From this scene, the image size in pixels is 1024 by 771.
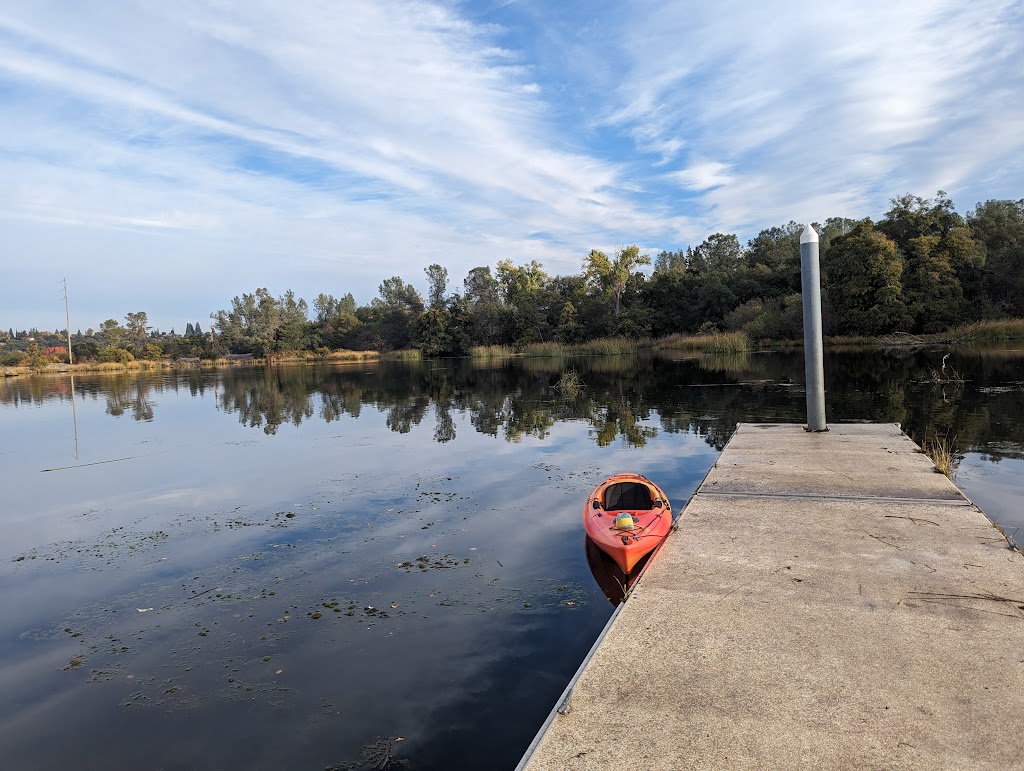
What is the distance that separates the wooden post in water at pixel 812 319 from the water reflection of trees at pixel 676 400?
2474mm

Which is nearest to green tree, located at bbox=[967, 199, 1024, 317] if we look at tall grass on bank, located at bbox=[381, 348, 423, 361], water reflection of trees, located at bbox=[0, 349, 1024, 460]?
water reflection of trees, located at bbox=[0, 349, 1024, 460]

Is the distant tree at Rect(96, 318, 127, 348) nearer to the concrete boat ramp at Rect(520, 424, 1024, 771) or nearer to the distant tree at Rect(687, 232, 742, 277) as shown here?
the distant tree at Rect(687, 232, 742, 277)

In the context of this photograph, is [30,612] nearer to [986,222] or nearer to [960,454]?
[960,454]

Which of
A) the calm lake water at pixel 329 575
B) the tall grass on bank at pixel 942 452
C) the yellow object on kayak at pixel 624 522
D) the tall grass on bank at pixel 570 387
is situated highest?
the tall grass on bank at pixel 570 387

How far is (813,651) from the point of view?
4016 millimetres

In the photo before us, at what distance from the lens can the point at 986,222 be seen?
50531mm

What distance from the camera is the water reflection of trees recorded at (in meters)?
16.0

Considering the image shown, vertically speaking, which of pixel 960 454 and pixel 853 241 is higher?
pixel 853 241

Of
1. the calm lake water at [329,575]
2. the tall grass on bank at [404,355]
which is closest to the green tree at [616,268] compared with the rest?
the tall grass on bank at [404,355]

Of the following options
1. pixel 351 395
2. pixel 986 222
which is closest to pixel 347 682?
pixel 351 395

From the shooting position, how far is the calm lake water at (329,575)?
473 centimetres

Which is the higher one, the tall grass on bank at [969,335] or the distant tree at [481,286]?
the distant tree at [481,286]

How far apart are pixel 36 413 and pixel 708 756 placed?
33858mm

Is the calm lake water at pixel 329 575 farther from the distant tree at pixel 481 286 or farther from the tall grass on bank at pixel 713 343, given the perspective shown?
the distant tree at pixel 481 286
